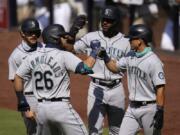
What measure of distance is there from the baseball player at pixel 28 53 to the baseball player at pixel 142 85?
4.02 ft

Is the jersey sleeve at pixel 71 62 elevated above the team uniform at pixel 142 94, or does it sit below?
above

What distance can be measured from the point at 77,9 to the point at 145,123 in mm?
8666

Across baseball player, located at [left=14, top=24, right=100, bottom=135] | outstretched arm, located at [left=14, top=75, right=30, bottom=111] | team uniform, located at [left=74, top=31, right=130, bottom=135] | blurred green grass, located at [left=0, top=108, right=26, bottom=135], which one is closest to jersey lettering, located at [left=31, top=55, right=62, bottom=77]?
baseball player, located at [left=14, top=24, right=100, bottom=135]

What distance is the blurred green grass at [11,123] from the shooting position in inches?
430

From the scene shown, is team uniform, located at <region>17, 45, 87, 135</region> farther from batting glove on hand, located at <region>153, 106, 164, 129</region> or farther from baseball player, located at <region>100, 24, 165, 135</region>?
batting glove on hand, located at <region>153, 106, 164, 129</region>

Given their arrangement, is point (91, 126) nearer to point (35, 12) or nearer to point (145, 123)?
point (145, 123)

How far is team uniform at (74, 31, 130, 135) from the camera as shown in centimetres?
914

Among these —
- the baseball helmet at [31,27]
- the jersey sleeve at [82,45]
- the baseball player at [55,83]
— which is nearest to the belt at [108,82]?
the jersey sleeve at [82,45]

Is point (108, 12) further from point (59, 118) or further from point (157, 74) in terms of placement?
point (59, 118)

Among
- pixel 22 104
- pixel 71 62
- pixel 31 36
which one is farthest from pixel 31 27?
pixel 71 62

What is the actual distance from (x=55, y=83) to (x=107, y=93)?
1.31 metres

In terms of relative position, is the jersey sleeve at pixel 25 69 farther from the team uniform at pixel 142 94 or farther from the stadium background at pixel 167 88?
the stadium background at pixel 167 88

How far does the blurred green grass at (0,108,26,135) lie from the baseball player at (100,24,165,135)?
2.89m

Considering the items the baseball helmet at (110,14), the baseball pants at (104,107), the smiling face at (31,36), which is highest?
the baseball helmet at (110,14)
